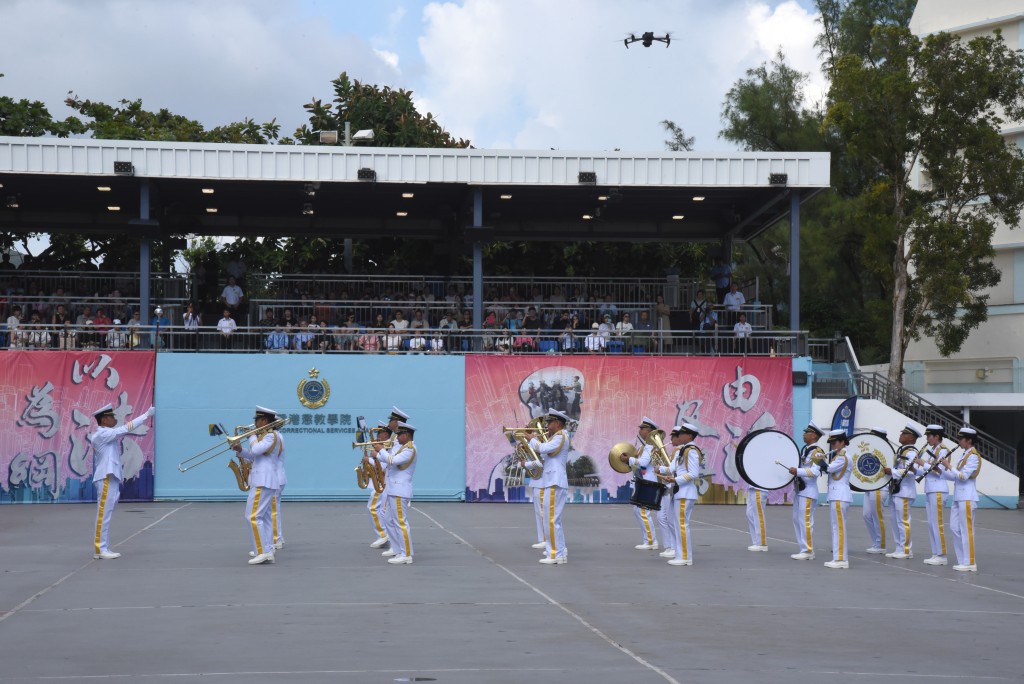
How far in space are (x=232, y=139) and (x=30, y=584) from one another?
32.6 meters

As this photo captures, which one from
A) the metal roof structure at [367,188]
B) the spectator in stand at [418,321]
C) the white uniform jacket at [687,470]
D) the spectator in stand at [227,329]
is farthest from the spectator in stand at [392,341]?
the white uniform jacket at [687,470]

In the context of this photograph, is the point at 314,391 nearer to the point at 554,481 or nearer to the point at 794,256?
the point at 554,481

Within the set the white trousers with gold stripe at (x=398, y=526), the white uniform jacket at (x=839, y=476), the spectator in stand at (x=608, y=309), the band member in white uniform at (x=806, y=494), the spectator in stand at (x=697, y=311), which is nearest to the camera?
the white trousers with gold stripe at (x=398, y=526)

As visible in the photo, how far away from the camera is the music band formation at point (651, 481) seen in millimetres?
14992

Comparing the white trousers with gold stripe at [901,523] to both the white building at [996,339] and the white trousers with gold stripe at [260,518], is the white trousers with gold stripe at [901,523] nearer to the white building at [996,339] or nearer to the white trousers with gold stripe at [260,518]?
the white trousers with gold stripe at [260,518]

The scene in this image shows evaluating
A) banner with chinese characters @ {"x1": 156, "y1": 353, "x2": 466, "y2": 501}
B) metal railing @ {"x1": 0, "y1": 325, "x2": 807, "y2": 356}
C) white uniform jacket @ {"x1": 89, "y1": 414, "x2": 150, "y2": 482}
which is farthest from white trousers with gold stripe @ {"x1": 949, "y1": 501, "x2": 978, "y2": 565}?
banner with chinese characters @ {"x1": 156, "y1": 353, "x2": 466, "y2": 501}

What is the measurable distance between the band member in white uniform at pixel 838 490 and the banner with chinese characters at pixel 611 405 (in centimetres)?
1008

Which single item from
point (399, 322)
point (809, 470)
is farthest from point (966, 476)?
point (399, 322)

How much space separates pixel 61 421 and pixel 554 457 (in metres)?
13.5

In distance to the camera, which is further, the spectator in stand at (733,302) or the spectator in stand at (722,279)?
the spectator in stand at (722,279)

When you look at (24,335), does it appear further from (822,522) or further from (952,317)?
(952,317)

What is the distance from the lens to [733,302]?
95.1 ft

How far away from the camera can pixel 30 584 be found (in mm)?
12812

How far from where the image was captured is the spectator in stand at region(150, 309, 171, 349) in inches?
1004
